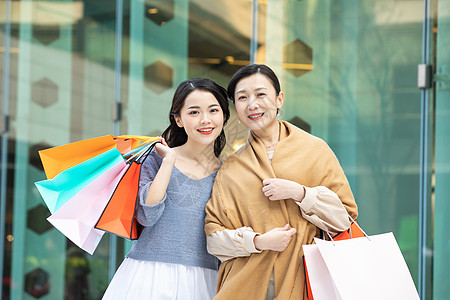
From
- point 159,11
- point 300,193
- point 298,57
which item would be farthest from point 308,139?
point 159,11

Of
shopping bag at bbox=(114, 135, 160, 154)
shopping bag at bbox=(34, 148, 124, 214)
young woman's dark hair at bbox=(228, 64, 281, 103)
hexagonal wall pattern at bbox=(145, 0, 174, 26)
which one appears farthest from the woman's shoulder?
hexagonal wall pattern at bbox=(145, 0, 174, 26)

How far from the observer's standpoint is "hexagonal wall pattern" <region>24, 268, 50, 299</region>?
16.7 ft

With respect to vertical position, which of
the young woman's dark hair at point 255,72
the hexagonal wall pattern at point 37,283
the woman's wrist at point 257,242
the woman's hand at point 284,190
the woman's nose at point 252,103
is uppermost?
the young woman's dark hair at point 255,72

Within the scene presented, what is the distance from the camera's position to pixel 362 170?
3.67m

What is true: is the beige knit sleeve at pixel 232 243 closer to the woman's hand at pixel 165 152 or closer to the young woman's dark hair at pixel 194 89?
the woman's hand at pixel 165 152

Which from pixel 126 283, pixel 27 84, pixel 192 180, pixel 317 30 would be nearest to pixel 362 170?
pixel 317 30

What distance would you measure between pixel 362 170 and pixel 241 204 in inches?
75.6

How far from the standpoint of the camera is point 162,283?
6.70 ft

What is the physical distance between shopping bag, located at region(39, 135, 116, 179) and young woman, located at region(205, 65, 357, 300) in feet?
1.46

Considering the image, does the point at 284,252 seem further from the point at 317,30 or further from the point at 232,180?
the point at 317,30

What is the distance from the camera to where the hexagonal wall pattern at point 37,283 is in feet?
16.7

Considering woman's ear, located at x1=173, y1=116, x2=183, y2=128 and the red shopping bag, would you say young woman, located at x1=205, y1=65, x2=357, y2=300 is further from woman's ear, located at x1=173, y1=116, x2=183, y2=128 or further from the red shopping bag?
woman's ear, located at x1=173, y1=116, x2=183, y2=128

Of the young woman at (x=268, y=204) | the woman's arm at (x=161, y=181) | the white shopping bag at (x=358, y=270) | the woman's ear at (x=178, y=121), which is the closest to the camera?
the white shopping bag at (x=358, y=270)

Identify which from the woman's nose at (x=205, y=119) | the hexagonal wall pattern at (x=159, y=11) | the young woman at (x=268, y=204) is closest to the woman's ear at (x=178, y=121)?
the woman's nose at (x=205, y=119)
